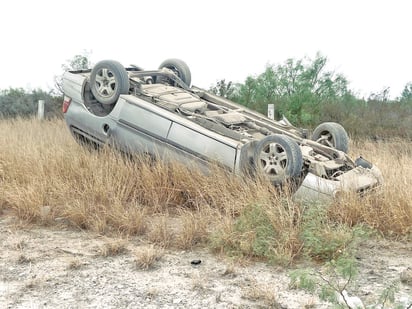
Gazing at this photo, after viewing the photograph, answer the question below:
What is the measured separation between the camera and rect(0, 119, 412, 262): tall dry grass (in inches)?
203

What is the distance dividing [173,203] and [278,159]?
4.99 ft

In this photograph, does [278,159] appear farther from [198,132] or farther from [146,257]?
[146,257]

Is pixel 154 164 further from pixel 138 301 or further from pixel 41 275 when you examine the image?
pixel 138 301

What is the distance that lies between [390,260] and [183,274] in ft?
6.75

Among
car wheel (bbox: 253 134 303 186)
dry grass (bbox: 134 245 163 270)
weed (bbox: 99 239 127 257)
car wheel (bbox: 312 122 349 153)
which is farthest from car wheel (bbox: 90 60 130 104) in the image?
dry grass (bbox: 134 245 163 270)

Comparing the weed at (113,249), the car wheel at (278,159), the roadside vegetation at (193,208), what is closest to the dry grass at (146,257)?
the roadside vegetation at (193,208)

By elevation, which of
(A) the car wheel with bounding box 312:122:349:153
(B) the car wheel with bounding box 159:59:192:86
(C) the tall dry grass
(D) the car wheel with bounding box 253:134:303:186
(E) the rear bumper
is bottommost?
(C) the tall dry grass

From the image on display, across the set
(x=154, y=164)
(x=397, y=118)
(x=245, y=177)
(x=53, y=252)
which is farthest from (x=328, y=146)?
(x=397, y=118)

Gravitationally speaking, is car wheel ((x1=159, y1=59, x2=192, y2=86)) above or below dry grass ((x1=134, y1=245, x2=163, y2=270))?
above

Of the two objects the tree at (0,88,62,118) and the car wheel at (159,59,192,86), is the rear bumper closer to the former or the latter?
the car wheel at (159,59,192,86)

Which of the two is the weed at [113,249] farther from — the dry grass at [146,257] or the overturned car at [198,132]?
the overturned car at [198,132]

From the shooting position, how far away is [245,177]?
6.30m

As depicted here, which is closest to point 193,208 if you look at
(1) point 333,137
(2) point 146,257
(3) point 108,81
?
(2) point 146,257

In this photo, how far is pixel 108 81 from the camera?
24.9 feet
